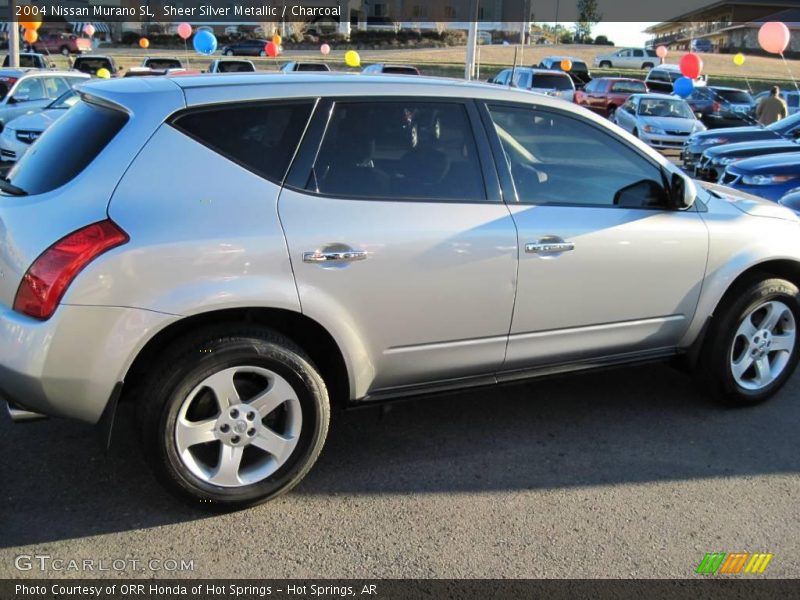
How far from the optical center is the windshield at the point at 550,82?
23219 mm

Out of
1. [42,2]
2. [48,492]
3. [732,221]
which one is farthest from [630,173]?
[42,2]

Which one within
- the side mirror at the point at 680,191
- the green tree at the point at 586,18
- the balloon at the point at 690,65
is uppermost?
the green tree at the point at 586,18

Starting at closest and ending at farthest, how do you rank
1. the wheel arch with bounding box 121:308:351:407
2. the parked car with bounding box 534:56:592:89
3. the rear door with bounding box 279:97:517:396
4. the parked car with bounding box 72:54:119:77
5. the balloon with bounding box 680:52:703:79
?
the wheel arch with bounding box 121:308:351:407 < the rear door with bounding box 279:97:517:396 < the balloon with bounding box 680:52:703:79 < the parked car with bounding box 72:54:119:77 < the parked car with bounding box 534:56:592:89

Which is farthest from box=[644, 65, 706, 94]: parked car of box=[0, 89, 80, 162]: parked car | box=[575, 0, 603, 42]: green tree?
box=[575, 0, 603, 42]: green tree

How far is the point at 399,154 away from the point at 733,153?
8430 millimetres

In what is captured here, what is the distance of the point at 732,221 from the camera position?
402 centimetres

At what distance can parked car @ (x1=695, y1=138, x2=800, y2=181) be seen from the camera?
32.8 ft

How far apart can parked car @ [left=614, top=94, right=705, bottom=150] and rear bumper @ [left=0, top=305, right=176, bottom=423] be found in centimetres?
1613

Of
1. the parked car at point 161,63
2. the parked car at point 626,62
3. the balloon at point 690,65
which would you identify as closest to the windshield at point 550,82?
the balloon at point 690,65

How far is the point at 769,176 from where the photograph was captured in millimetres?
8125

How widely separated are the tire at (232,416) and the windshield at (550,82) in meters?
21.7

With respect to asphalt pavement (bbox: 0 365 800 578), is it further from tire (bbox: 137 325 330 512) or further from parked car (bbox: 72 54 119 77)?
parked car (bbox: 72 54 119 77)

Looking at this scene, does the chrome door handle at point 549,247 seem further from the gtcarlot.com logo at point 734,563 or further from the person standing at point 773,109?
the person standing at point 773,109

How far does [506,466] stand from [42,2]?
65622 millimetres
